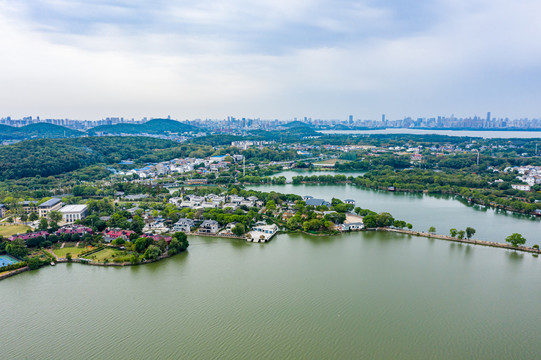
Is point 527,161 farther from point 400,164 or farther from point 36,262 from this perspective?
point 36,262

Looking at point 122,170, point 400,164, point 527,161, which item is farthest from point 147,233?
point 527,161

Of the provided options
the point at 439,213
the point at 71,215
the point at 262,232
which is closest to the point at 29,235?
the point at 71,215

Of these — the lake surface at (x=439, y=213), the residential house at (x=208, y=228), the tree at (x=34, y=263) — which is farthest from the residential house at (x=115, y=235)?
the lake surface at (x=439, y=213)

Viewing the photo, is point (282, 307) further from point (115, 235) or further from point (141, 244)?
point (115, 235)

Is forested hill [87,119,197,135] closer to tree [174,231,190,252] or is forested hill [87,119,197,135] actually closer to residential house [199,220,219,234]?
residential house [199,220,219,234]

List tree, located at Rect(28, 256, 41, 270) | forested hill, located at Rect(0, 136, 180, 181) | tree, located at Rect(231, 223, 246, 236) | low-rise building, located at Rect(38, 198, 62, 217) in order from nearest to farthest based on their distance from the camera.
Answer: tree, located at Rect(28, 256, 41, 270)
tree, located at Rect(231, 223, 246, 236)
low-rise building, located at Rect(38, 198, 62, 217)
forested hill, located at Rect(0, 136, 180, 181)

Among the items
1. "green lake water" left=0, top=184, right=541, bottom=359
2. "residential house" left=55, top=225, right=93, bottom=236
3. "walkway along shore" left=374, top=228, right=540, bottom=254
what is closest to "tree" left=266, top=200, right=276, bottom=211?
"green lake water" left=0, top=184, right=541, bottom=359
